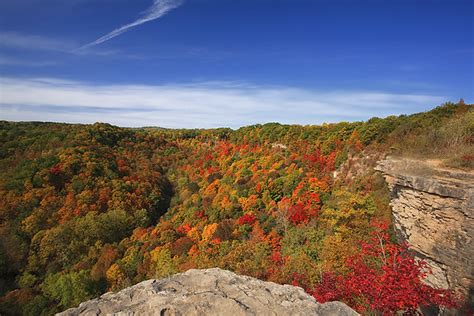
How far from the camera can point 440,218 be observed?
966 cm

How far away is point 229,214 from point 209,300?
3485 centimetres

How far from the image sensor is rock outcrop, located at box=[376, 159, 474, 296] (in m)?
8.76

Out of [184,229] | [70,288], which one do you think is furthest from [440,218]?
[184,229]

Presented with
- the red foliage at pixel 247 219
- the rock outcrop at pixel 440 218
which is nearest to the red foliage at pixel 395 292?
the rock outcrop at pixel 440 218

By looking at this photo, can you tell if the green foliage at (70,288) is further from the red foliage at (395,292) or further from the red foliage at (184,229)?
the red foliage at (395,292)

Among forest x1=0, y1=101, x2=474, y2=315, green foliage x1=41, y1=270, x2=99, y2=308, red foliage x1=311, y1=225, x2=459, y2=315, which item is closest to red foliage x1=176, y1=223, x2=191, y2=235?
forest x1=0, y1=101, x2=474, y2=315

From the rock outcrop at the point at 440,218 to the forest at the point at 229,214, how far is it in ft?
2.29

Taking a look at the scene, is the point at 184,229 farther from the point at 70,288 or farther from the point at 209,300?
the point at 209,300

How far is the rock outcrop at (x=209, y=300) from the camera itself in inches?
194

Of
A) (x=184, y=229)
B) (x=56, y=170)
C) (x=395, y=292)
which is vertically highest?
(x=395, y=292)

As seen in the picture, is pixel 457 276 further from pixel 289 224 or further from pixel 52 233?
pixel 52 233

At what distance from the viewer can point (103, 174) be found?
52.9 m

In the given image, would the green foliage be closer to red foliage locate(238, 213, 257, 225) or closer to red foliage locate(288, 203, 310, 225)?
red foliage locate(238, 213, 257, 225)

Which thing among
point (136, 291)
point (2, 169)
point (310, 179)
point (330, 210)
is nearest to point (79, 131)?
point (2, 169)
